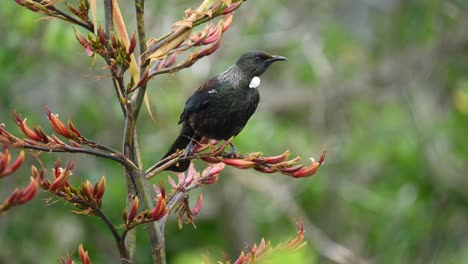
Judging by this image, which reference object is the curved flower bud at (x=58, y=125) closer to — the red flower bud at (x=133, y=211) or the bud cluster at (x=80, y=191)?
the bud cluster at (x=80, y=191)

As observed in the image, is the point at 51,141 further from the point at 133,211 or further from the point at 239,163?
the point at 239,163

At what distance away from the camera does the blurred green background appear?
8039 mm

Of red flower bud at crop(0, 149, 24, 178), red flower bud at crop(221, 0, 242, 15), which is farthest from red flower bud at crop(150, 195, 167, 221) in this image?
red flower bud at crop(221, 0, 242, 15)

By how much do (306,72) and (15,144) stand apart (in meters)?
7.03

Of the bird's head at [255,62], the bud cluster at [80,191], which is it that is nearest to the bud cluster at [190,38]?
the bud cluster at [80,191]

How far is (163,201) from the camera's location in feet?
8.75

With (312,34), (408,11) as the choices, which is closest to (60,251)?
(312,34)

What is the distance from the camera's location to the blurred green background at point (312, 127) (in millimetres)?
8039

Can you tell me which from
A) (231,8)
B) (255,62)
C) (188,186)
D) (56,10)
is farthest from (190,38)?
(255,62)

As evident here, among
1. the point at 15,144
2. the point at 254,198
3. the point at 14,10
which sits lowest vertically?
the point at 254,198

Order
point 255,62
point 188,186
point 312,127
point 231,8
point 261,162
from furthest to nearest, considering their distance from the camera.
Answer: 1. point 312,127
2. point 255,62
3. point 188,186
4. point 261,162
5. point 231,8

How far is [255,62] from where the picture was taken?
426 cm

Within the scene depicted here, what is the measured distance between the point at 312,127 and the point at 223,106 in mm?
6283

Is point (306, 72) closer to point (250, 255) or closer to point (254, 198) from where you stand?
point (254, 198)
